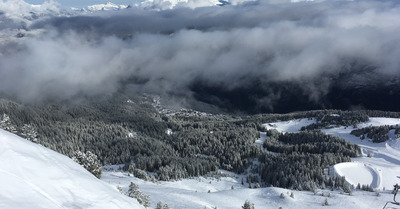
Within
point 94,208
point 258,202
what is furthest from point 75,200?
point 258,202

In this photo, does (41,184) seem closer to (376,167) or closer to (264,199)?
(264,199)

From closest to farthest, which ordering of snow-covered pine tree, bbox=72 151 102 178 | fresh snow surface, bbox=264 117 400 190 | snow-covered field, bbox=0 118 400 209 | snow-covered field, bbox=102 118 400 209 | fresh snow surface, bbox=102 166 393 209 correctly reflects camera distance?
1. snow-covered field, bbox=0 118 400 209
2. snow-covered pine tree, bbox=72 151 102 178
3. fresh snow surface, bbox=102 166 393 209
4. snow-covered field, bbox=102 118 400 209
5. fresh snow surface, bbox=264 117 400 190

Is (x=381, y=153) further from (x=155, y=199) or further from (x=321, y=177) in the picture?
(x=155, y=199)

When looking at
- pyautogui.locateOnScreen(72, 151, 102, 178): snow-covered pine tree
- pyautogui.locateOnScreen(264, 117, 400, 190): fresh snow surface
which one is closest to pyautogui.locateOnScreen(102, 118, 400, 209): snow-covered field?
pyautogui.locateOnScreen(264, 117, 400, 190): fresh snow surface

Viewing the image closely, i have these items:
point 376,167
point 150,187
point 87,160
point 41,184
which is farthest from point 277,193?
point 41,184

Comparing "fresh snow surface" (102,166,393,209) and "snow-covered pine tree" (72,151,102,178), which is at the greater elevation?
"snow-covered pine tree" (72,151,102,178)

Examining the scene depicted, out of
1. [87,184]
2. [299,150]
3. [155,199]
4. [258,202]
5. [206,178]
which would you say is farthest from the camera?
[299,150]

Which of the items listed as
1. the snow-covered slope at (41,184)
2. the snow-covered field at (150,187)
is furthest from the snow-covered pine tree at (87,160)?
the snow-covered slope at (41,184)

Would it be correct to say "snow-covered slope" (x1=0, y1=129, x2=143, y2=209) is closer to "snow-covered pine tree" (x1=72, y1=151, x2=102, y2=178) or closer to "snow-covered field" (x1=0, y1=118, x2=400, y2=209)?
"snow-covered field" (x1=0, y1=118, x2=400, y2=209)
